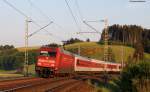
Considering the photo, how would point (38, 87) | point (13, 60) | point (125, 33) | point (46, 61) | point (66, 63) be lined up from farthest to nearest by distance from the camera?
1. point (125, 33)
2. point (13, 60)
3. point (66, 63)
4. point (46, 61)
5. point (38, 87)

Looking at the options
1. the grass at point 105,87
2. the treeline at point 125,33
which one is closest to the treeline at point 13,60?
the treeline at point 125,33

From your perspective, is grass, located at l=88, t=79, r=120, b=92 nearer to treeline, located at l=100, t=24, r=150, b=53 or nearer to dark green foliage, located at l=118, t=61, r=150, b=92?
dark green foliage, located at l=118, t=61, r=150, b=92

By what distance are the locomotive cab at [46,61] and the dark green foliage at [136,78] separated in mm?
16484

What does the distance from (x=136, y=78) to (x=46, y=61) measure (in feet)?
64.8

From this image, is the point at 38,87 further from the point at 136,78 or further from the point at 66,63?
the point at 66,63

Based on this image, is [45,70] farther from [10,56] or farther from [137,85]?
[10,56]

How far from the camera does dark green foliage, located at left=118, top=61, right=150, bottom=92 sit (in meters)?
29.8

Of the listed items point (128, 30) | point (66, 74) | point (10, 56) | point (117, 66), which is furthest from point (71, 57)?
point (128, 30)

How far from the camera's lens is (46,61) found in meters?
49.1

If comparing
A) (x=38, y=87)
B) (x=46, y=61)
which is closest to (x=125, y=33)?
(x=46, y=61)

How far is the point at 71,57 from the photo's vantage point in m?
58.3

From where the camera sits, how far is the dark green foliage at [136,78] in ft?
97.7

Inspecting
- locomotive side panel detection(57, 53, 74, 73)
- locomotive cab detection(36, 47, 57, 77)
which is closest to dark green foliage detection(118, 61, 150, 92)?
locomotive cab detection(36, 47, 57, 77)

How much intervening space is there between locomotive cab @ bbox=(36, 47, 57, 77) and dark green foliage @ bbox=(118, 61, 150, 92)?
54.1 feet
